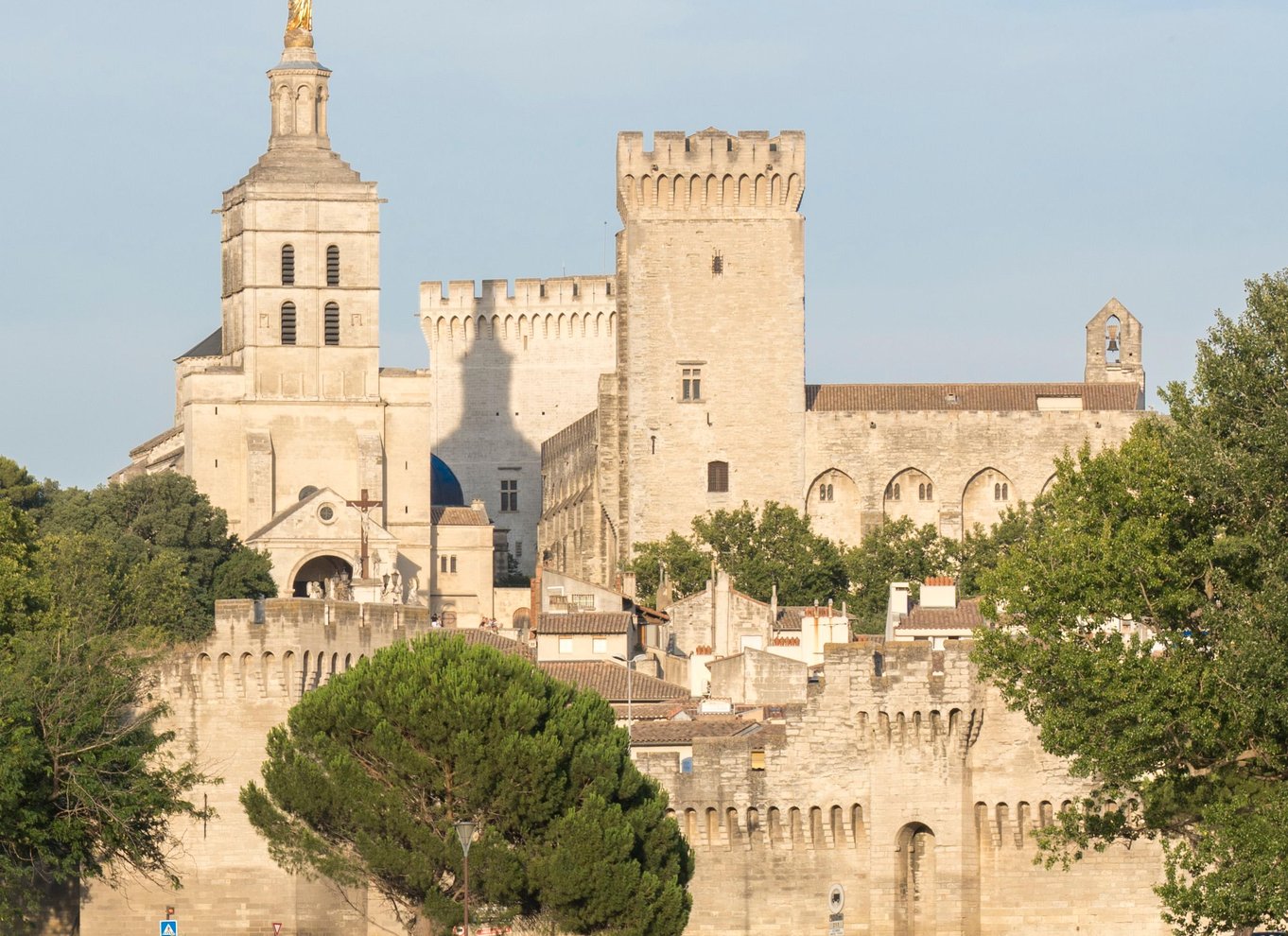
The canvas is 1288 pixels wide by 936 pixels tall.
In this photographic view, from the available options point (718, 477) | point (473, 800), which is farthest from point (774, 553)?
point (473, 800)

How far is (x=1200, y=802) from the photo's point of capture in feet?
198

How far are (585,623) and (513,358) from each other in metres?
71.7

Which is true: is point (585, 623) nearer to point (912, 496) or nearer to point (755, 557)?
point (755, 557)

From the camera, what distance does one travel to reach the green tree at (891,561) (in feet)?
405

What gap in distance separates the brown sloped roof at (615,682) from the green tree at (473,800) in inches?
667

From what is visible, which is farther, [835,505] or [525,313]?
[525,313]

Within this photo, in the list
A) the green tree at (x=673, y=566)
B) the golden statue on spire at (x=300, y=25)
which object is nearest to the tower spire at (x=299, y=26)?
the golden statue on spire at (x=300, y=25)

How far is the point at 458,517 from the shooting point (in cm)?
13988

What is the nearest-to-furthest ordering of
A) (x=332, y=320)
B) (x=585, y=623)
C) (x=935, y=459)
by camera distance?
(x=585, y=623), (x=935, y=459), (x=332, y=320)

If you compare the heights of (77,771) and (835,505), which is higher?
(835,505)

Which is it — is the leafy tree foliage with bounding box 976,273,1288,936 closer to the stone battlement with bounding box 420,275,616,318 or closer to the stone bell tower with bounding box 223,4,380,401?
the stone bell tower with bounding box 223,4,380,401

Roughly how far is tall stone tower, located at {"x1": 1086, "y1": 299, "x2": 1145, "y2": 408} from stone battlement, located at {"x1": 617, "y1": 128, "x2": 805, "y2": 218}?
1829cm

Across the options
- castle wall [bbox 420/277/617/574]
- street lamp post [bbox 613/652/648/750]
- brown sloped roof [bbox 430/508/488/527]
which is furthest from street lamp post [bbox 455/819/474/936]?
castle wall [bbox 420/277/617/574]

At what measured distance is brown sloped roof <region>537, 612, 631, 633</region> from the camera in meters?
95.9
